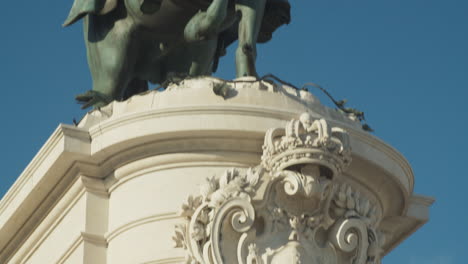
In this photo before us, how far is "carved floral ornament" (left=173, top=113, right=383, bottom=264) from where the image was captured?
16.7 meters

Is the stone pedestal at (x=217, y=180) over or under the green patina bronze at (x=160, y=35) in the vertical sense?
under

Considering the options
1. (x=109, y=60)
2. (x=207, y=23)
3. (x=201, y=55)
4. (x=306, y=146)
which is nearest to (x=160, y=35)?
(x=109, y=60)

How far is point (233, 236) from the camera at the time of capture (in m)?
16.8

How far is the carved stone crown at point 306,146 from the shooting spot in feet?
55.0

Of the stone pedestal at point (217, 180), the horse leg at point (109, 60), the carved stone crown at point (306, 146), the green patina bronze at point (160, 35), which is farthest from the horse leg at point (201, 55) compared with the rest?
the carved stone crown at point (306, 146)

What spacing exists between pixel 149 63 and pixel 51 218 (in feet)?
8.89

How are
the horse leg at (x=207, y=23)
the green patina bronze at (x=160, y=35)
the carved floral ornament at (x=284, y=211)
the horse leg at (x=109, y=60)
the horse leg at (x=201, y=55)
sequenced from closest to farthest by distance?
the carved floral ornament at (x=284, y=211) < the horse leg at (x=207, y=23) < the green patina bronze at (x=160, y=35) < the horse leg at (x=109, y=60) < the horse leg at (x=201, y=55)

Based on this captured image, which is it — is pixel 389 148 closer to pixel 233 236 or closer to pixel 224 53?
pixel 233 236

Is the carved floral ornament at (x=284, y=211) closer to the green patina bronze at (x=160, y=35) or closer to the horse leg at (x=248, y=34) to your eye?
the horse leg at (x=248, y=34)

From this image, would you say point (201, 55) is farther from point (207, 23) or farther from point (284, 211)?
point (284, 211)

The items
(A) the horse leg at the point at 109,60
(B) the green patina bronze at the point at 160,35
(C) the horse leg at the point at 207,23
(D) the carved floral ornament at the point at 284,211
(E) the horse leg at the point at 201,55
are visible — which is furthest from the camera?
(E) the horse leg at the point at 201,55

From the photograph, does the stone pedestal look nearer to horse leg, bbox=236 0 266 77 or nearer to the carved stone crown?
the carved stone crown

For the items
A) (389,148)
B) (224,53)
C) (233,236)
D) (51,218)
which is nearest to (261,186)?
(233,236)

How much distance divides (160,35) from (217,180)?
3.27 m
